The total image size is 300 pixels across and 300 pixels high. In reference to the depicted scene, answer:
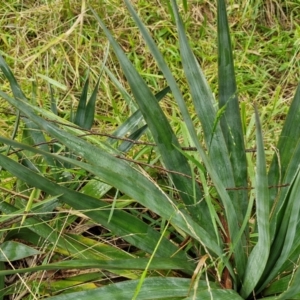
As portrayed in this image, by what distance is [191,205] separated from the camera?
106 centimetres

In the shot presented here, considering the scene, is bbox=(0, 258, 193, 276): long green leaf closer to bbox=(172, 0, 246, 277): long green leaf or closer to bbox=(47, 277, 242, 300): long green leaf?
bbox=(47, 277, 242, 300): long green leaf

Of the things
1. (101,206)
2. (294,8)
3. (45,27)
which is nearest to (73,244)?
(101,206)

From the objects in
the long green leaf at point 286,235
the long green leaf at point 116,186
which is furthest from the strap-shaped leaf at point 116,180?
the long green leaf at point 286,235

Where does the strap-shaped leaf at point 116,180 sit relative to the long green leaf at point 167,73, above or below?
below

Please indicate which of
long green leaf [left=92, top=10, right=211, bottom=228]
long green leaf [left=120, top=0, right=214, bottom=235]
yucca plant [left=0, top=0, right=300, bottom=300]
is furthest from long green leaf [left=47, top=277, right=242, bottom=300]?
long green leaf [left=120, top=0, right=214, bottom=235]

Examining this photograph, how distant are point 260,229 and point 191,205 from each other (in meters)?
0.20

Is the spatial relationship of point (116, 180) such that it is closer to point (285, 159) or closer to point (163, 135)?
point (163, 135)

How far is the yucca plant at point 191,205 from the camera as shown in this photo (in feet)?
3.06

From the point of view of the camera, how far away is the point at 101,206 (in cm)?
103

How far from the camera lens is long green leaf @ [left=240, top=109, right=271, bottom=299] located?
794 mm

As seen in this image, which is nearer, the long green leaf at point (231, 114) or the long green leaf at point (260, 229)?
the long green leaf at point (260, 229)

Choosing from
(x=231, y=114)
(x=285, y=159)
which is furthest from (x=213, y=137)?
(x=285, y=159)

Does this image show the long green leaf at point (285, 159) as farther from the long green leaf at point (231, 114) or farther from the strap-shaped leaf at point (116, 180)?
the strap-shaped leaf at point (116, 180)

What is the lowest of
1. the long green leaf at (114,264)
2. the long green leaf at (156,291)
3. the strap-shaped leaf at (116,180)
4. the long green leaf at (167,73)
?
the long green leaf at (156,291)
